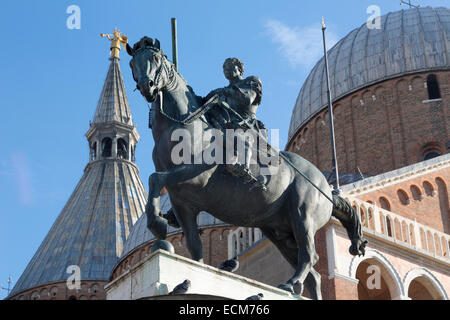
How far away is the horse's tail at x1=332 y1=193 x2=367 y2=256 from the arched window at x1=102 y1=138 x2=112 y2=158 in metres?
55.0

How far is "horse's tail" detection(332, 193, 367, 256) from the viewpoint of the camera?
35.5ft

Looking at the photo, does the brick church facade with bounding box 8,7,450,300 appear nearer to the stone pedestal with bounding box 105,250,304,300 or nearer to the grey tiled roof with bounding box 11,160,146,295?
the stone pedestal with bounding box 105,250,304,300

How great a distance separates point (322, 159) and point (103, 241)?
82.9 feet

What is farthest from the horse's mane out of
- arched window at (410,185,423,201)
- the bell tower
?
the bell tower

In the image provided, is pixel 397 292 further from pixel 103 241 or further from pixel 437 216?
pixel 103 241

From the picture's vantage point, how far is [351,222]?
35.8 ft

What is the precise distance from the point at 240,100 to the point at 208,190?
49.2 inches

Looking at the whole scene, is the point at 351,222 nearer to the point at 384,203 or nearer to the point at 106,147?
the point at 384,203

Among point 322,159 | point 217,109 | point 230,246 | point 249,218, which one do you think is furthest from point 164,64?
point 322,159

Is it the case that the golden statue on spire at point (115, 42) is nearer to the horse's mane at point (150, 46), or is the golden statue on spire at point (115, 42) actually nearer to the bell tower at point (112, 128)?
the bell tower at point (112, 128)

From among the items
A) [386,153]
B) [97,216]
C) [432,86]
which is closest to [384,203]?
[386,153]

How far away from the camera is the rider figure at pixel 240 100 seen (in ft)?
32.4

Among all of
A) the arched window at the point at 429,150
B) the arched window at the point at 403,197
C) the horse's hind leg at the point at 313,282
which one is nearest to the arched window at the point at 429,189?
the arched window at the point at 403,197

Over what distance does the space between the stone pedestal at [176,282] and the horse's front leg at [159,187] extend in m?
0.54
